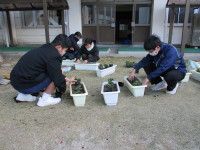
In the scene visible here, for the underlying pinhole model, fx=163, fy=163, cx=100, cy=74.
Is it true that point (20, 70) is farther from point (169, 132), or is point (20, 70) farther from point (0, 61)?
point (0, 61)

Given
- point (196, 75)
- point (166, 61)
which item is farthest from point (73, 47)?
point (196, 75)

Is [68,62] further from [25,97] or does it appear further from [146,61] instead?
[146,61]

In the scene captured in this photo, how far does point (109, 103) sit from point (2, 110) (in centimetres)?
159

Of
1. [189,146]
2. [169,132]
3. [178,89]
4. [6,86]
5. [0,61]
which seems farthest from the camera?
[0,61]

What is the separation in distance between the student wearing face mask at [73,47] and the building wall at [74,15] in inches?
122

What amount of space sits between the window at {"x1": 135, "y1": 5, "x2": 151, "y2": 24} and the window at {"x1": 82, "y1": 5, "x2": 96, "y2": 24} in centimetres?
212

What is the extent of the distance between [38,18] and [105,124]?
7.80 meters

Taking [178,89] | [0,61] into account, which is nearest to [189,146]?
[178,89]

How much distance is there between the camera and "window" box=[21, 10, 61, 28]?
26.8ft

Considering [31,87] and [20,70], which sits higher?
[20,70]

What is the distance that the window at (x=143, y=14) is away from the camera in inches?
303

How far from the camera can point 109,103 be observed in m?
2.52

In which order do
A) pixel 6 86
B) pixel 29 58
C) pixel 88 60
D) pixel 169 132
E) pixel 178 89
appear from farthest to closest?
pixel 88 60
pixel 6 86
pixel 178 89
pixel 29 58
pixel 169 132

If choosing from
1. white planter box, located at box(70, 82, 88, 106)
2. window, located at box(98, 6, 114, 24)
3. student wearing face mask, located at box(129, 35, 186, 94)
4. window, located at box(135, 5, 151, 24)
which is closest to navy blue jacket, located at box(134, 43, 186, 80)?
student wearing face mask, located at box(129, 35, 186, 94)
